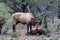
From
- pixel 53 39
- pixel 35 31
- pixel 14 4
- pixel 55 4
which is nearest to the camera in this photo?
pixel 53 39

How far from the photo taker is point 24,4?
1719 centimetres

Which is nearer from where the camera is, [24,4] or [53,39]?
[53,39]

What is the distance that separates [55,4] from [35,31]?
7.94ft

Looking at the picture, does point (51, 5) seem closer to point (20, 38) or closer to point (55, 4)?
point (55, 4)

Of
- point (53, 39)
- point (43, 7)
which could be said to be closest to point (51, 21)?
point (43, 7)

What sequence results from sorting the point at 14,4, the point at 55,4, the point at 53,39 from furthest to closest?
the point at 14,4, the point at 55,4, the point at 53,39

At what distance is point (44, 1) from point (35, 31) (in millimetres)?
2065

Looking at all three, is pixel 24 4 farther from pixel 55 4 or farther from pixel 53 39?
pixel 53 39

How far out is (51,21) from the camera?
17391 millimetres

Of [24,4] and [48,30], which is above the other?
[24,4]

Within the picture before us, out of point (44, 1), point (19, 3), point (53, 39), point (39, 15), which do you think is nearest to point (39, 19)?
point (39, 15)

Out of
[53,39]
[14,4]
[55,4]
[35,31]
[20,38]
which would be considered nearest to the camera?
[20,38]

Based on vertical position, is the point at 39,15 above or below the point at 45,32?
above

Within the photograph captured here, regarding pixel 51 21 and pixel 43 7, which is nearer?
pixel 43 7
